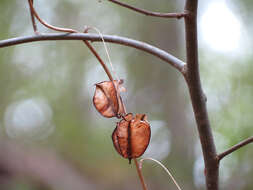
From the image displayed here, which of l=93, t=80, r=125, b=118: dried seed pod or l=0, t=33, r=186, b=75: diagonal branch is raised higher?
l=0, t=33, r=186, b=75: diagonal branch

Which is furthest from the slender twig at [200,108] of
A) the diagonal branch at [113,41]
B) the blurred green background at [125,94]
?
the blurred green background at [125,94]

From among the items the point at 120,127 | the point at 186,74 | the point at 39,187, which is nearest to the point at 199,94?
the point at 186,74

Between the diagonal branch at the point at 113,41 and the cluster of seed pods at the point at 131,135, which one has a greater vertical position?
the diagonal branch at the point at 113,41

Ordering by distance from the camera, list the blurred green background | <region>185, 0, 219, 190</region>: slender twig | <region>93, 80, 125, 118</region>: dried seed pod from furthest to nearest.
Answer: the blurred green background < <region>93, 80, 125, 118</region>: dried seed pod < <region>185, 0, 219, 190</region>: slender twig

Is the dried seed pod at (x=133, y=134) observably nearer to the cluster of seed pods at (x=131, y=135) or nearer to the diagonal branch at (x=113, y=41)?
the cluster of seed pods at (x=131, y=135)

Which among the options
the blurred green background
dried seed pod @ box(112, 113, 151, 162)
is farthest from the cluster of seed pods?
the blurred green background

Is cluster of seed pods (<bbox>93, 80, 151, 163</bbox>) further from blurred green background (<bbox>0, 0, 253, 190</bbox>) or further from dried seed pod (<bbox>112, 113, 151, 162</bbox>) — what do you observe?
blurred green background (<bbox>0, 0, 253, 190</bbox>)

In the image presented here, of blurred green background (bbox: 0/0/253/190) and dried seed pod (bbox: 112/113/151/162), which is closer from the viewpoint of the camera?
dried seed pod (bbox: 112/113/151/162)
